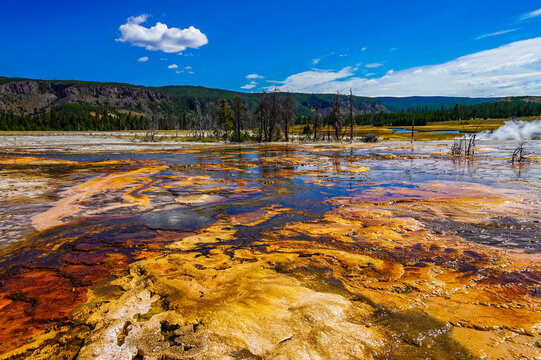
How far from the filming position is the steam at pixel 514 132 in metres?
62.3

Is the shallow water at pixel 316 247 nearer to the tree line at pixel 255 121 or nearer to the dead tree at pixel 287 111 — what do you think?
the tree line at pixel 255 121

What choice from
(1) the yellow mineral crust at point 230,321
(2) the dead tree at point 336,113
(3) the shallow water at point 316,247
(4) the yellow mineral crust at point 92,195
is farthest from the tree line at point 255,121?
(1) the yellow mineral crust at point 230,321

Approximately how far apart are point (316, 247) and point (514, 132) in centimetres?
8484

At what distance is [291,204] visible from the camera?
11.3 m

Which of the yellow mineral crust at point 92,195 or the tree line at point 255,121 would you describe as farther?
the tree line at point 255,121

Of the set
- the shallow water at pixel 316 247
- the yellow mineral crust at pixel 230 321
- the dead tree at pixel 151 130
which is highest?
the dead tree at pixel 151 130

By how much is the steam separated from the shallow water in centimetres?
6281

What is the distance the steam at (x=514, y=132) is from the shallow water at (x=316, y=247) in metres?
62.8

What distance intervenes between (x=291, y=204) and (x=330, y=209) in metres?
1.62

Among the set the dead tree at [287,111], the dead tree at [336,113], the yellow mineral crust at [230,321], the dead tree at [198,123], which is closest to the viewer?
the yellow mineral crust at [230,321]

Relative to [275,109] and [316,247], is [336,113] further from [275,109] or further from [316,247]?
[316,247]

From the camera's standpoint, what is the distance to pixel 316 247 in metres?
6.88

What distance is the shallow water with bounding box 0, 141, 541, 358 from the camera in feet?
13.0

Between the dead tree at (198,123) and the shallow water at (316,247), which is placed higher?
the dead tree at (198,123)
